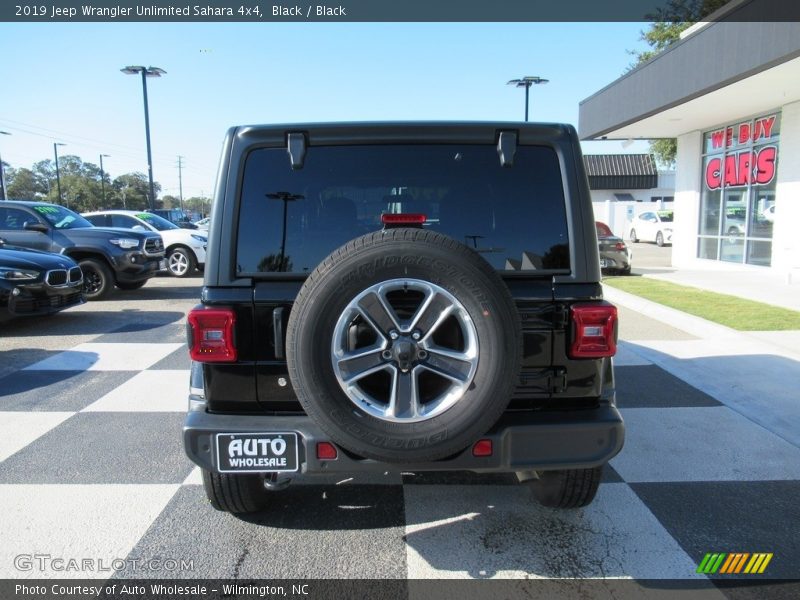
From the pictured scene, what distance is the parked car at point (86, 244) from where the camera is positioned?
10.6 metres

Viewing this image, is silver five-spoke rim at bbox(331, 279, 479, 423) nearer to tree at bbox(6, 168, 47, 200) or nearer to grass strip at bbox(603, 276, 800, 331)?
grass strip at bbox(603, 276, 800, 331)

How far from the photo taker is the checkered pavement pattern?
2777 millimetres

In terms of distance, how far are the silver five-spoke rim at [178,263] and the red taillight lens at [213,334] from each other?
12.5 m

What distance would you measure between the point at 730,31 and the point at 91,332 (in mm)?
11309

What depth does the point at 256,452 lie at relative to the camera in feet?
8.21

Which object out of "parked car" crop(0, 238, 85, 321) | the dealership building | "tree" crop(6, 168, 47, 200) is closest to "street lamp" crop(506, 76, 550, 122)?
the dealership building

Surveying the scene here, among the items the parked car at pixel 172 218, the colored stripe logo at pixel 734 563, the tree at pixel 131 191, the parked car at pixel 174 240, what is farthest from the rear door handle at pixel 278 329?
the tree at pixel 131 191

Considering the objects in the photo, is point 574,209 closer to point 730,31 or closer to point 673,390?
point 673,390

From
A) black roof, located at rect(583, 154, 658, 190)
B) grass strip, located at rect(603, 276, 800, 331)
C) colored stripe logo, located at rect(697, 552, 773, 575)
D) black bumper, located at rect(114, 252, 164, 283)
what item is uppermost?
black roof, located at rect(583, 154, 658, 190)

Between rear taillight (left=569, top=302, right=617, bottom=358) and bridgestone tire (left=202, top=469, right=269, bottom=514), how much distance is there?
1687 millimetres

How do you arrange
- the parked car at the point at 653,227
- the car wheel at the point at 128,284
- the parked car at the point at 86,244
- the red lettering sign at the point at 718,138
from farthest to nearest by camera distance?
the parked car at the point at 653,227, the red lettering sign at the point at 718,138, the car wheel at the point at 128,284, the parked car at the point at 86,244

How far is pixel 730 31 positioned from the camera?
406 inches

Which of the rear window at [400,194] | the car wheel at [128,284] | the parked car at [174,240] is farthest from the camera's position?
the parked car at [174,240]

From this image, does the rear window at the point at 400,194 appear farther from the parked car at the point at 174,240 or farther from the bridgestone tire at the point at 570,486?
the parked car at the point at 174,240
